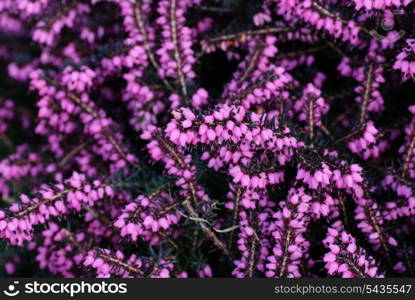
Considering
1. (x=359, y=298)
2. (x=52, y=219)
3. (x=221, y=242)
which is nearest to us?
(x=359, y=298)

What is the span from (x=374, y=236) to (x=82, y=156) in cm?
148

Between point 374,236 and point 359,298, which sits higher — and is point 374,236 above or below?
above

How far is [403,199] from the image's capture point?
7.16 ft

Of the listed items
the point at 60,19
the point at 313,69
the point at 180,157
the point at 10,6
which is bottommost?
the point at 180,157

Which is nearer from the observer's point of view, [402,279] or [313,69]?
[402,279]

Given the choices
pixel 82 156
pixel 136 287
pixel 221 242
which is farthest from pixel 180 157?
pixel 82 156

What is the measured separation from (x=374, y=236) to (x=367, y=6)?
90 cm

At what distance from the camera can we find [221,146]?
78.9 inches

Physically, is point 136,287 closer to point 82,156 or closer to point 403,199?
point 82,156

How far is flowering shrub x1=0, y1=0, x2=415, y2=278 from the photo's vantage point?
78.2 inches

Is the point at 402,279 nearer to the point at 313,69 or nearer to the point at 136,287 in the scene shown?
the point at 136,287

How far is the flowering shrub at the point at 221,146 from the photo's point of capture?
1.99 meters

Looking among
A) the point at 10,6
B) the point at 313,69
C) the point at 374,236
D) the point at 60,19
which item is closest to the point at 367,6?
the point at 313,69

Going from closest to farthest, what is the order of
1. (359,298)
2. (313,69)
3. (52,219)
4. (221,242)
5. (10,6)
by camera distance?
1. (359,298)
2. (221,242)
3. (52,219)
4. (313,69)
5. (10,6)
